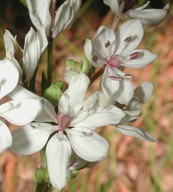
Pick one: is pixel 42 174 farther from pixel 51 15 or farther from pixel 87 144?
pixel 51 15

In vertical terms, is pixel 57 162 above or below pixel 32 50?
below

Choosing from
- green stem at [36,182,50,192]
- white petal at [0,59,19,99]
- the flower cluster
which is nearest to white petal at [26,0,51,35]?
the flower cluster

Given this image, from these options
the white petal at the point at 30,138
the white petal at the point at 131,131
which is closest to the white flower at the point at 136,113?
the white petal at the point at 131,131

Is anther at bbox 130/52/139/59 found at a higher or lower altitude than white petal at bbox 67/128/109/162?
higher

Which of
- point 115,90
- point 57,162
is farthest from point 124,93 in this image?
point 57,162

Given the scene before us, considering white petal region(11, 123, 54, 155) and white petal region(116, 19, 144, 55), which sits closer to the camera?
white petal region(11, 123, 54, 155)

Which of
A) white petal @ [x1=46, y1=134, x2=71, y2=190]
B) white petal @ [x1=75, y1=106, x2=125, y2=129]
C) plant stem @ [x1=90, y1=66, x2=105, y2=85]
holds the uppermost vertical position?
plant stem @ [x1=90, y1=66, x2=105, y2=85]

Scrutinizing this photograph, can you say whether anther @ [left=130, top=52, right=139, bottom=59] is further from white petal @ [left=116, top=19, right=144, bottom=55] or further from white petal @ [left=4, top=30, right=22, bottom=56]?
white petal @ [left=4, top=30, right=22, bottom=56]
